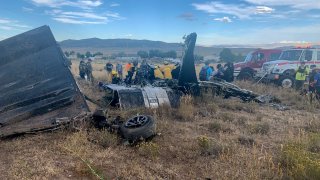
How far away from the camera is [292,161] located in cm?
595

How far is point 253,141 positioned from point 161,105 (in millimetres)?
3308

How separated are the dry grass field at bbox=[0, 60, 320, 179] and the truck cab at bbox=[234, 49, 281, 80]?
11524 mm

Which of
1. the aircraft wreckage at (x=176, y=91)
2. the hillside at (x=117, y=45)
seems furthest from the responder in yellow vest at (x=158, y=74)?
the hillside at (x=117, y=45)

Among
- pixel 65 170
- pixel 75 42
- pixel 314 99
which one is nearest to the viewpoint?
pixel 65 170

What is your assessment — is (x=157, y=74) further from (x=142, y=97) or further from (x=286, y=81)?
(x=286, y=81)

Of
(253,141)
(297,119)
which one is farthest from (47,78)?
(297,119)

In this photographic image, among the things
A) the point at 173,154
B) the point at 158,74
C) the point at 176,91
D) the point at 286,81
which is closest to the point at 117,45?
the point at 286,81

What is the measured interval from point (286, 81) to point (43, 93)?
1419 cm

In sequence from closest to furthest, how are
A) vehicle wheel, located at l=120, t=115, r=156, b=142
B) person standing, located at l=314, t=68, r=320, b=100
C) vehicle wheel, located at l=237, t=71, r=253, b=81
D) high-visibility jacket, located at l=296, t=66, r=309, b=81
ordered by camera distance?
vehicle wheel, located at l=120, t=115, r=156, b=142 < person standing, located at l=314, t=68, r=320, b=100 < high-visibility jacket, located at l=296, t=66, r=309, b=81 < vehicle wheel, located at l=237, t=71, r=253, b=81

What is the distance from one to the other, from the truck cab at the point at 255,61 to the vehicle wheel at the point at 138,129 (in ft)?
48.0

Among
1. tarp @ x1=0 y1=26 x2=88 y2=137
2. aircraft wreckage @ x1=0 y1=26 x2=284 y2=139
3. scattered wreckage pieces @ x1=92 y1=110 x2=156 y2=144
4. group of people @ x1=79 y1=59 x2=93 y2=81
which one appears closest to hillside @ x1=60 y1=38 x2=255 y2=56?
group of people @ x1=79 y1=59 x2=93 y2=81

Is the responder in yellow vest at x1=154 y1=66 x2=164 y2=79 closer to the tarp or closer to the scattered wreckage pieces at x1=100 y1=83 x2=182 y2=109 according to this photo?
the scattered wreckage pieces at x1=100 y1=83 x2=182 y2=109

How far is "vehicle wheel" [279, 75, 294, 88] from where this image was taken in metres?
18.8

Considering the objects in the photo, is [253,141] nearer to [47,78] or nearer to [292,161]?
[292,161]
